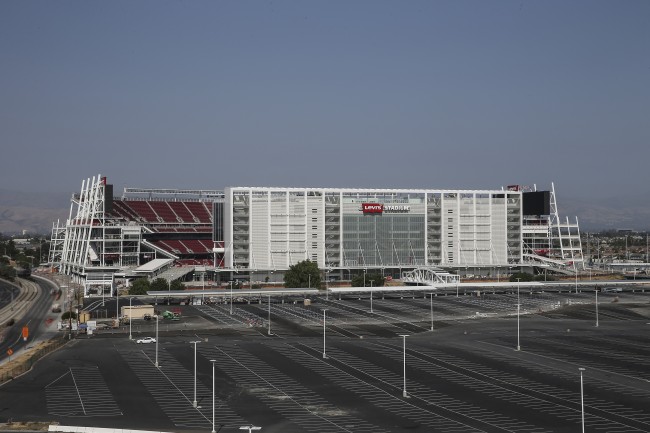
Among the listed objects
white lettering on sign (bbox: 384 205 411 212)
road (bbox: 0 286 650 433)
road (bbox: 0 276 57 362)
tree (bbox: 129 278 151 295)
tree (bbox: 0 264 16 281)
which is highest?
white lettering on sign (bbox: 384 205 411 212)

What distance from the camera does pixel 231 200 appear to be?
15562 cm

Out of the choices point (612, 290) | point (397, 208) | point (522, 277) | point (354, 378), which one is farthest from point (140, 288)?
point (612, 290)

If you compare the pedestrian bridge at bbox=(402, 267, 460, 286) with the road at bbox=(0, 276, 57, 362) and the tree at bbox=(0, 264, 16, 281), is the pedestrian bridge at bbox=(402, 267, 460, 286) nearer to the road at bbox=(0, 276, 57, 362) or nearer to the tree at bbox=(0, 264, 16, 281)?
the road at bbox=(0, 276, 57, 362)

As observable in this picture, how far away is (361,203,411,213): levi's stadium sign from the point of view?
160875 millimetres

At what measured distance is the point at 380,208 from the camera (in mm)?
161500

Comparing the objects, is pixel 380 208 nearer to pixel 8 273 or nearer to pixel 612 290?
pixel 612 290

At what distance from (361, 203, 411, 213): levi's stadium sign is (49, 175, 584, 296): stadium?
7.7 inches

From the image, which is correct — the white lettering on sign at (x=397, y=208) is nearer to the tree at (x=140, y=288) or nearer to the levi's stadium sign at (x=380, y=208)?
the levi's stadium sign at (x=380, y=208)

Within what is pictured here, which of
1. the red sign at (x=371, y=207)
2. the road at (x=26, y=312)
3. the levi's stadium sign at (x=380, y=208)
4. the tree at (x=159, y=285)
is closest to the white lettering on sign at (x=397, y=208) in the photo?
the levi's stadium sign at (x=380, y=208)

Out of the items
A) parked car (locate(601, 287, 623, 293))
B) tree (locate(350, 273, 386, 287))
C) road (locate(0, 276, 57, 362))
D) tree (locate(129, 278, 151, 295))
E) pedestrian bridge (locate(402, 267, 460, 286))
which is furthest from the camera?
pedestrian bridge (locate(402, 267, 460, 286))

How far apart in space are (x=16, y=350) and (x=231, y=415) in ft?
123

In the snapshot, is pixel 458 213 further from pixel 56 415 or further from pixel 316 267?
pixel 56 415

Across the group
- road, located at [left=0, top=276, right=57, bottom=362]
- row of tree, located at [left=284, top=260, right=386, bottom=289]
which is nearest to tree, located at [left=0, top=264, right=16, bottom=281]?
road, located at [left=0, top=276, right=57, bottom=362]

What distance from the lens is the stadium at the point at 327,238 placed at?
6191 inches
